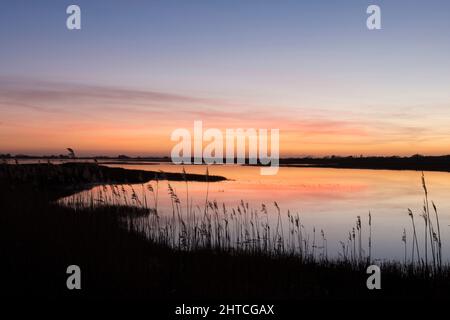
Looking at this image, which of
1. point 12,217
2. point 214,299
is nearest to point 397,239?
point 214,299

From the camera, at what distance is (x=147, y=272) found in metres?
8.87

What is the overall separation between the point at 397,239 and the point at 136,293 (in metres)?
15.5

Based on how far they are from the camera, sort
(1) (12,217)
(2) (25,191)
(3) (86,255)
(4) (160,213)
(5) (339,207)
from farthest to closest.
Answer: (5) (339,207), (4) (160,213), (2) (25,191), (1) (12,217), (3) (86,255)

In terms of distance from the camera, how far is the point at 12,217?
1260 centimetres

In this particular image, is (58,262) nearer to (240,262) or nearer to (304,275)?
(240,262)

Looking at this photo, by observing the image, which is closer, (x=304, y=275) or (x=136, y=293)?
(x=136, y=293)

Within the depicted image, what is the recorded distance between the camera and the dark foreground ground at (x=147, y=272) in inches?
311

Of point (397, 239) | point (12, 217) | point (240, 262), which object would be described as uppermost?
point (12, 217)

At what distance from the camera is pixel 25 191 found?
17.8 meters

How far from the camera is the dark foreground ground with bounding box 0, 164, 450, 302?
790 centimetres

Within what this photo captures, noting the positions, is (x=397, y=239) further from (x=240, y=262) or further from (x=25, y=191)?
(x=25, y=191)

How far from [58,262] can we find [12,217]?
4.56 meters

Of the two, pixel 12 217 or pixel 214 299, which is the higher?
pixel 12 217
